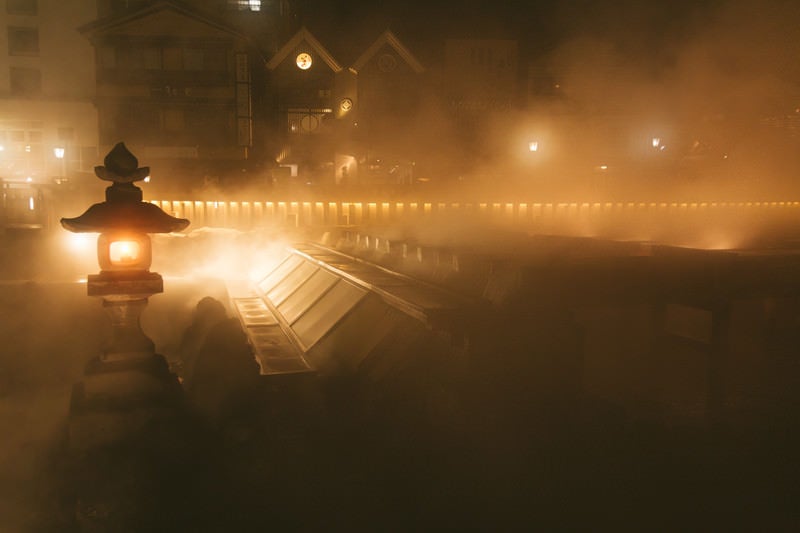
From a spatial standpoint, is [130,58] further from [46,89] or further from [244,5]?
[46,89]

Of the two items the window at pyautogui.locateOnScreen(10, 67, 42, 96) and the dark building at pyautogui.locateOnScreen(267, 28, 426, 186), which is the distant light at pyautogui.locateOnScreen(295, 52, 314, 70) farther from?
the window at pyautogui.locateOnScreen(10, 67, 42, 96)

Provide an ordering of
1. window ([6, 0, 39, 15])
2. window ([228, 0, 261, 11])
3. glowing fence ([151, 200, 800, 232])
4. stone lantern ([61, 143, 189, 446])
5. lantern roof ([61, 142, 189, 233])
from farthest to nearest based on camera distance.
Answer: window ([6, 0, 39, 15]) < window ([228, 0, 261, 11]) < glowing fence ([151, 200, 800, 232]) < lantern roof ([61, 142, 189, 233]) < stone lantern ([61, 143, 189, 446])

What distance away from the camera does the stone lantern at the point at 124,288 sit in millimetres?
3348

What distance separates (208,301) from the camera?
5.70 metres

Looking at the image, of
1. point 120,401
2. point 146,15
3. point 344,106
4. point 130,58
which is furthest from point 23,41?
point 120,401

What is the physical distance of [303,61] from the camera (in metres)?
17.6

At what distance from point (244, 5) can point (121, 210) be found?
67.3ft

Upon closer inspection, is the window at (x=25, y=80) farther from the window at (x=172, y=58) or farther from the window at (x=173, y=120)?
the window at (x=173, y=120)

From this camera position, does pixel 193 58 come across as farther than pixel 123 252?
Yes

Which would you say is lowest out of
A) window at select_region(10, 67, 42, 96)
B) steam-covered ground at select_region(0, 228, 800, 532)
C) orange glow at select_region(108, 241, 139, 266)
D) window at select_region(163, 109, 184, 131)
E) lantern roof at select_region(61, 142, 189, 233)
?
steam-covered ground at select_region(0, 228, 800, 532)

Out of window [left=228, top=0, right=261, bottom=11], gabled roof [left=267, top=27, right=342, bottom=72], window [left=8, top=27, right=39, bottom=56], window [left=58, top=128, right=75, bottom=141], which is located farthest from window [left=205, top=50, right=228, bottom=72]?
window [left=8, top=27, right=39, bottom=56]

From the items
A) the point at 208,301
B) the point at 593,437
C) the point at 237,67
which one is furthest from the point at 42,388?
the point at 237,67

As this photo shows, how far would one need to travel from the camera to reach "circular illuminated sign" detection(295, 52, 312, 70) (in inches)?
691

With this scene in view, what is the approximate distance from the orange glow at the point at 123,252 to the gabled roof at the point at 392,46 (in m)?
15.4
